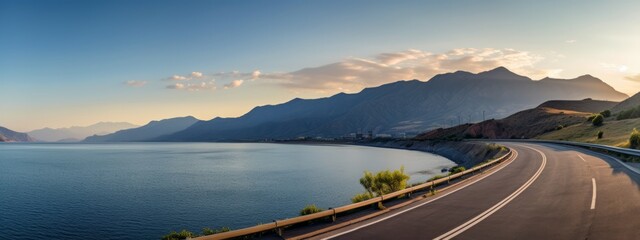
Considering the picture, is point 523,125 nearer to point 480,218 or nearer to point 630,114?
point 630,114

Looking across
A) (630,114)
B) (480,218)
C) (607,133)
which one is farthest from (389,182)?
(630,114)

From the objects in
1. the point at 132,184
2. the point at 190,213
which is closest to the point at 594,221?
the point at 190,213

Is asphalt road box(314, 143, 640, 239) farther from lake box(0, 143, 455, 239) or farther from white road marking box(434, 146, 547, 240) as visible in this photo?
lake box(0, 143, 455, 239)

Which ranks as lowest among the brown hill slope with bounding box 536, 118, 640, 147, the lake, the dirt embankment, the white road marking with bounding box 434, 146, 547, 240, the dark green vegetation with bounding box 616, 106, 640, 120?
the lake

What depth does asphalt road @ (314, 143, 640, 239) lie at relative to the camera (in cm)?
1231

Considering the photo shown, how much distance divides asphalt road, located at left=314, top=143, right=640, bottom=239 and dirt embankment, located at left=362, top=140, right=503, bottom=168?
38.9m

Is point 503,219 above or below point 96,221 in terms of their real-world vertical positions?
above

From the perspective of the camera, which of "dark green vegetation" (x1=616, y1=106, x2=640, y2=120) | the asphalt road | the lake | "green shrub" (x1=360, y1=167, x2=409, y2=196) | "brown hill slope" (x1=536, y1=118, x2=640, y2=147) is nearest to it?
the asphalt road

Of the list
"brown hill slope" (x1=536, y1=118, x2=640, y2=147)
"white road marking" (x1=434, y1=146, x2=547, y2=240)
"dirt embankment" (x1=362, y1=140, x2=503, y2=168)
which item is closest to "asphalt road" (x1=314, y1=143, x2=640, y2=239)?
"white road marking" (x1=434, y1=146, x2=547, y2=240)

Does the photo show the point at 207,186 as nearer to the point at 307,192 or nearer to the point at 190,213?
the point at 307,192

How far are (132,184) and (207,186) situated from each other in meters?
11.4

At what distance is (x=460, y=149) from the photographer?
10550 cm

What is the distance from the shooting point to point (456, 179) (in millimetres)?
27562

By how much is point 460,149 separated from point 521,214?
9482cm
